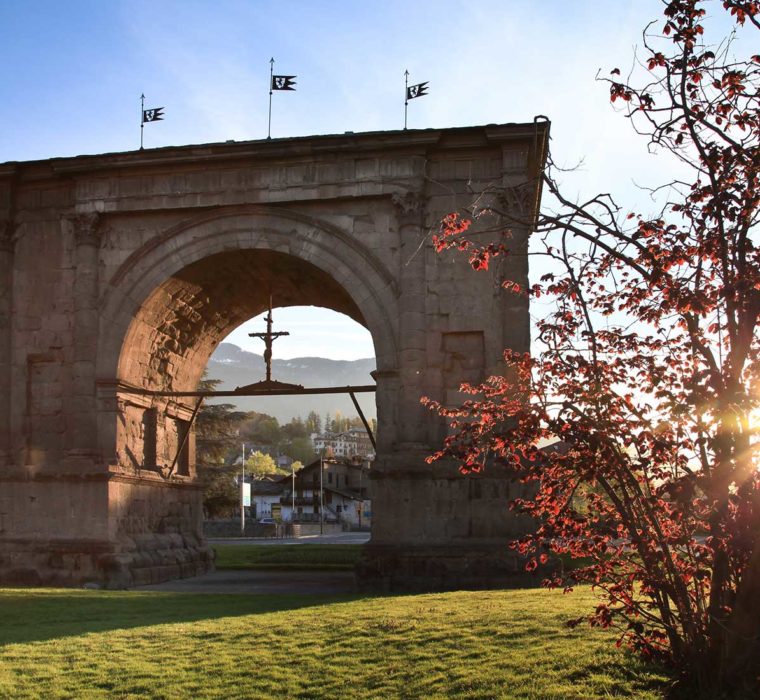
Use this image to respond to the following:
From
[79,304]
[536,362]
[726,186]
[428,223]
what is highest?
[428,223]

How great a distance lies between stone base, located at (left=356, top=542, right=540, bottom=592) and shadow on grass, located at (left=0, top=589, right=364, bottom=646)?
→ 2.87 feet

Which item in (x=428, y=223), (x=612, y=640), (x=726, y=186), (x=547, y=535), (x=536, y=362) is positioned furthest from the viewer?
(x=428, y=223)

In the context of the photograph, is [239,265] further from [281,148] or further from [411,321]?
[411,321]

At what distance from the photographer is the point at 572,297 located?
7.09 metres

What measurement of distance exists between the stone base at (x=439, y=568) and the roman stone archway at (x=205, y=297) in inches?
1.2

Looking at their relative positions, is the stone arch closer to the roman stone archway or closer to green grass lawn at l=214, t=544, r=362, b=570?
the roman stone archway

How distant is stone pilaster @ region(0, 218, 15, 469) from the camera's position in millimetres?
17469

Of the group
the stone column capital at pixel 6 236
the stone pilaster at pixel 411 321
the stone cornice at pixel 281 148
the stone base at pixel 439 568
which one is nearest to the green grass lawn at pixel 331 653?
the stone base at pixel 439 568

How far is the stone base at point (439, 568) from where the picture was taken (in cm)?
1481

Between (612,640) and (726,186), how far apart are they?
13.2 feet

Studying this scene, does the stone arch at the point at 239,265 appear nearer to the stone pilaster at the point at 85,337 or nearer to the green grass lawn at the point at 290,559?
the stone pilaster at the point at 85,337

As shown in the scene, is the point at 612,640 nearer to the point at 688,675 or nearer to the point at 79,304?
the point at 688,675

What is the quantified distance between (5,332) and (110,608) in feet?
22.9

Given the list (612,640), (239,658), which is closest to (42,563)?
(239,658)
